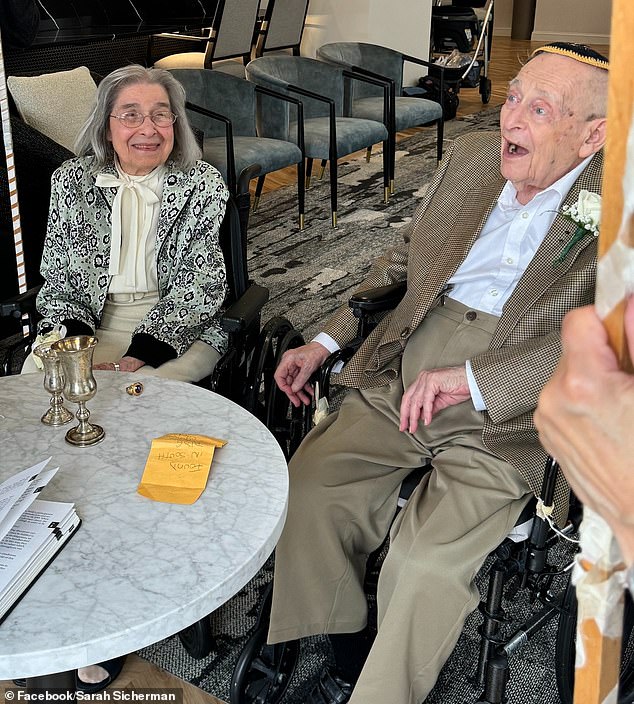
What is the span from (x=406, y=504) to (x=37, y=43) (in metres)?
4.48

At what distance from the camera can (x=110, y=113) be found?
2455mm

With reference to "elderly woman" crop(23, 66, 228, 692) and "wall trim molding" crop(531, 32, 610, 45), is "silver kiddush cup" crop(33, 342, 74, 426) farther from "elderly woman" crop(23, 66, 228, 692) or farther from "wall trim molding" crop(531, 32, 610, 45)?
"wall trim molding" crop(531, 32, 610, 45)

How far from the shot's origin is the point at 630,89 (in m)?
0.53

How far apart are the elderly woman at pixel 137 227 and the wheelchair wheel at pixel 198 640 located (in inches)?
25.9

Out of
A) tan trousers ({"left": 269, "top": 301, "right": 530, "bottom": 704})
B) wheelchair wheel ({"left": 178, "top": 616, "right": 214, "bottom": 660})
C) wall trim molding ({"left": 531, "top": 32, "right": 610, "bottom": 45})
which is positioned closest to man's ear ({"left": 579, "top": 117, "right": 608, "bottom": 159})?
tan trousers ({"left": 269, "top": 301, "right": 530, "bottom": 704})

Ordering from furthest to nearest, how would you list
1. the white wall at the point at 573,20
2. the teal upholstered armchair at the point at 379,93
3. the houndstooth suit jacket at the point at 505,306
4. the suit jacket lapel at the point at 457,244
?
the white wall at the point at 573,20 < the teal upholstered armchair at the point at 379,93 < the suit jacket lapel at the point at 457,244 < the houndstooth suit jacket at the point at 505,306

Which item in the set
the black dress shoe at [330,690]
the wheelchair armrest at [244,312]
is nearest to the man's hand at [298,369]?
the wheelchair armrest at [244,312]

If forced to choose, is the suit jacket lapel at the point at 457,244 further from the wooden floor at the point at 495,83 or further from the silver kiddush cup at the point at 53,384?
the wooden floor at the point at 495,83

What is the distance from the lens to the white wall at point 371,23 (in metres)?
7.02

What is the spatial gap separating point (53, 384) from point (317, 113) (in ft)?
14.1

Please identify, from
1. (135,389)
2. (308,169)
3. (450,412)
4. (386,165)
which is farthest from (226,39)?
(450,412)

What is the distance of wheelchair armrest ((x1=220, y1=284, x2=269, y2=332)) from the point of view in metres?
2.20

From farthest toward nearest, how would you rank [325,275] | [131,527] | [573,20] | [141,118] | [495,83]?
1. [573,20]
2. [495,83]
3. [325,275]
4. [141,118]
5. [131,527]

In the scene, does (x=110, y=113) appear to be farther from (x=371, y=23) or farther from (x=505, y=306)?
(x=371, y=23)
